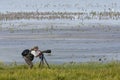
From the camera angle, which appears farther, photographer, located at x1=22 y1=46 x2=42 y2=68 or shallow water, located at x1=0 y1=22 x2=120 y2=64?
shallow water, located at x1=0 y1=22 x2=120 y2=64

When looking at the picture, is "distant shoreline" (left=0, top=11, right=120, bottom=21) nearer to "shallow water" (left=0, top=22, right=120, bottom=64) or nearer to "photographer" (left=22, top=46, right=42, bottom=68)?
"shallow water" (left=0, top=22, right=120, bottom=64)

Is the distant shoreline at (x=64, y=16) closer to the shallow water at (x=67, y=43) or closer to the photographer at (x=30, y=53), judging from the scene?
the shallow water at (x=67, y=43)

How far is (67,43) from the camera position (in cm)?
3155

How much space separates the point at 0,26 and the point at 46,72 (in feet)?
85.6

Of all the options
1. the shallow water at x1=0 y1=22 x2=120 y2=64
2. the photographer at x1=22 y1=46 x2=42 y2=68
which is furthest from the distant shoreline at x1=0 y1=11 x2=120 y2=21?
the photographer at x1=22 y1=46 x2=42 y2=68

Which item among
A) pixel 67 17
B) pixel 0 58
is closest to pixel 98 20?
pixel 67 17

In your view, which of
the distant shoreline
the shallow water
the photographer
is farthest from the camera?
the distant shoreline

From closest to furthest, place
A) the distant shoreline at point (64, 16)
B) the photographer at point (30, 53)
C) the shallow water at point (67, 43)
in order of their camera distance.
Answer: the photographer at point (30, 53), the shallow water at point (67, 43), the distant shoreline at point (64, 16)

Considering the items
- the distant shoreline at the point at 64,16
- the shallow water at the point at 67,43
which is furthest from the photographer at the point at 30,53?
the distant shoreline at the point at 64,16

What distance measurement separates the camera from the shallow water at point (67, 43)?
26.1m

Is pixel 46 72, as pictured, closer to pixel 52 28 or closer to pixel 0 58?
pixel 0 58

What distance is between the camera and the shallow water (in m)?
26.1

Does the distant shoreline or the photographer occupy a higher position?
the photographer

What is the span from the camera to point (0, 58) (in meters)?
26.4
